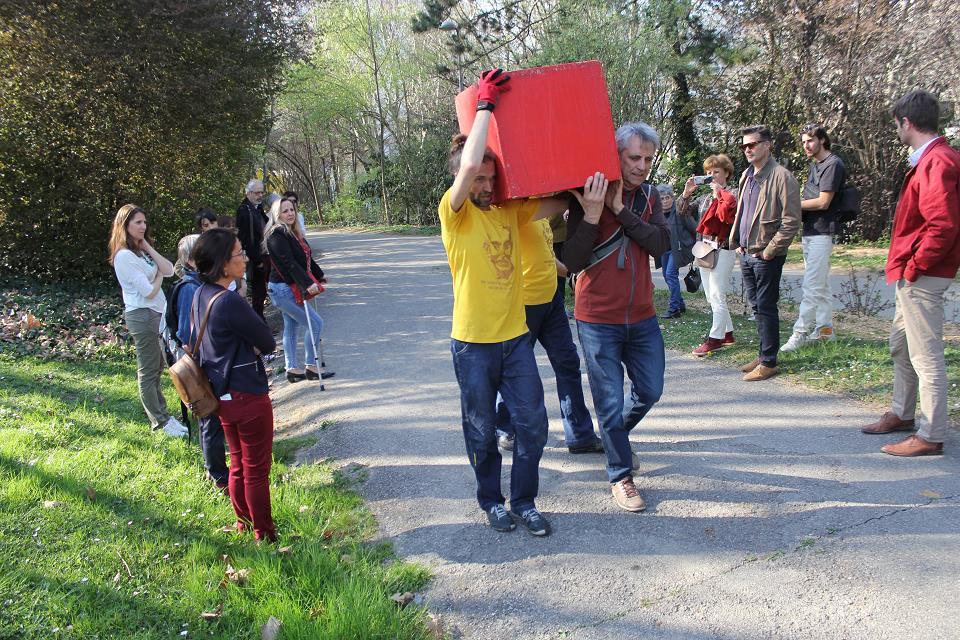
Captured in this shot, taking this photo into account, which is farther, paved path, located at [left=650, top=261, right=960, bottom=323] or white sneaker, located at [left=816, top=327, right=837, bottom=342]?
paved path, located at [left=650, top=261, right=960, bottom=323]

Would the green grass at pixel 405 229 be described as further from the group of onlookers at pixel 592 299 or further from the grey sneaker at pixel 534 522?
the grey sneaker at pixel 534 522

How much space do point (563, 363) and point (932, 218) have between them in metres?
2.32

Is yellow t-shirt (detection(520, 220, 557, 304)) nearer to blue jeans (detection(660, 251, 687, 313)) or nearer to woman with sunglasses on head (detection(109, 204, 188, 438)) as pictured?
woman with sunglasses on head (detection(109, 204, 188, 438))

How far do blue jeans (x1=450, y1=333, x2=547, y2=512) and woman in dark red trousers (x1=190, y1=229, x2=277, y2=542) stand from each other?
3.48ft

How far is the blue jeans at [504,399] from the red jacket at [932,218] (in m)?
2.46

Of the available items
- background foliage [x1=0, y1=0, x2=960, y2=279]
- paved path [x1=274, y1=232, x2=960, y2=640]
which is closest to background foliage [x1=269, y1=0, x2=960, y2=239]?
background foliage [x1=0, y1=0, x2=960, y2=279]

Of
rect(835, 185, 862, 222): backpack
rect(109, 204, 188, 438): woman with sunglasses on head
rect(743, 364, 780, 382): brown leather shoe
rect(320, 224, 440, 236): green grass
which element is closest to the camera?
rect(109, 204, 188, 438): woman with sunglasses on head

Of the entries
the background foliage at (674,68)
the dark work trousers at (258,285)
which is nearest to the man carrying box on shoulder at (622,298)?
the dark work trousers at (258,285)

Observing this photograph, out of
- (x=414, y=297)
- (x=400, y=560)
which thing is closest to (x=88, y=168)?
(x=414, y=297)

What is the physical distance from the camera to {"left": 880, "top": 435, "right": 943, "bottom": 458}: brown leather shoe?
4031 millimetres

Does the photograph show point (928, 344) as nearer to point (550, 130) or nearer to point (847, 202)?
point (847, 202)

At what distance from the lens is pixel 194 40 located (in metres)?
10.8

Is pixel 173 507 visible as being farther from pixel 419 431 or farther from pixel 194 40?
pixel 194 40

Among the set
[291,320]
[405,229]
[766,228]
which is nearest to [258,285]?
[291,320]
